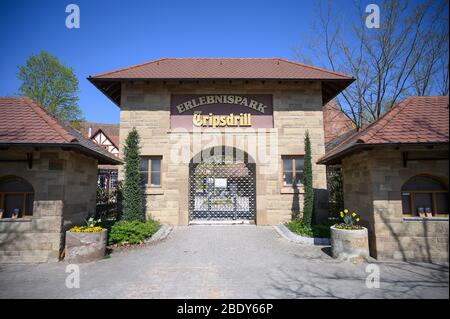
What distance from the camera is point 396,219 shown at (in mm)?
6602

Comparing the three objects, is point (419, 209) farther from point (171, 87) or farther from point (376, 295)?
point (171, 87)

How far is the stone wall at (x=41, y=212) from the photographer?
671cm

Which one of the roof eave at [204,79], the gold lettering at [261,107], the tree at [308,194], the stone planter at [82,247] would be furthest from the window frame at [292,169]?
the stone planter at [82,247]

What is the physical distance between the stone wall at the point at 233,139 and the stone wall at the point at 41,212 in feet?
15.7

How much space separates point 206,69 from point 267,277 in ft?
34.2

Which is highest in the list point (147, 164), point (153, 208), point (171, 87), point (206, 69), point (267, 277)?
point (206, 69)

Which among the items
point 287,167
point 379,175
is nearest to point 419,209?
point 379,175

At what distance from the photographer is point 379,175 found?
675 centimetres

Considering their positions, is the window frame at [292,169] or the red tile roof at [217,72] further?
the window frame at [292,169]

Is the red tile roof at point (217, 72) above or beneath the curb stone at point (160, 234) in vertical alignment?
above

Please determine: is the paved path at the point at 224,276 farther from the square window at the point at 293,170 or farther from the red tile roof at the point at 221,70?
the red tile roof at the point at 221,70

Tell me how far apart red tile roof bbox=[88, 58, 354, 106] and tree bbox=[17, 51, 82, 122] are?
45.7 ft

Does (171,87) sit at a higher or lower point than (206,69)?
lower

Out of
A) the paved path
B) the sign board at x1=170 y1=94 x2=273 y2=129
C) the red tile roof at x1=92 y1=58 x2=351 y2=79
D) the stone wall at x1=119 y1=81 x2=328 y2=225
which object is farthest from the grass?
the red tile roof at x1=92 y1=58 x2=351 y2=79
